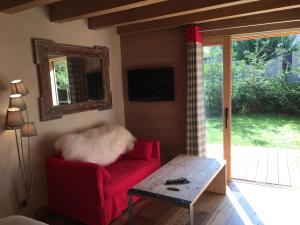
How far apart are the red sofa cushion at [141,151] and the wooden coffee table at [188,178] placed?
1.38ft

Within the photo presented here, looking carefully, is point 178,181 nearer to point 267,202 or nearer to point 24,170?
point 267,202

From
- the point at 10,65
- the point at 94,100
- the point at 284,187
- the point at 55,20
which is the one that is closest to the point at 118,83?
the point at 94,100

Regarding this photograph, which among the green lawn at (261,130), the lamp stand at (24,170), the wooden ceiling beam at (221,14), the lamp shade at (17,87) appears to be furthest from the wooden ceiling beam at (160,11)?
the lamp stand at (24,170)

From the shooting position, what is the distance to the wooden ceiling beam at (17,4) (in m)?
2.21

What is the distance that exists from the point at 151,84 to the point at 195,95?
77 cm

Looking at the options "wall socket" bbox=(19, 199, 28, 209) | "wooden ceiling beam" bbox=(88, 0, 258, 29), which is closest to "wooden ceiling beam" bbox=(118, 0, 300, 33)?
"wooden ceiling beam" bbox=(88, 0, 258, 29)

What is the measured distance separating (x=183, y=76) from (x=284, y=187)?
6.85 ft

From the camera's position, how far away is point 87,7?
2.61m

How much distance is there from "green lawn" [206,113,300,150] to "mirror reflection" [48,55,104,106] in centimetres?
178

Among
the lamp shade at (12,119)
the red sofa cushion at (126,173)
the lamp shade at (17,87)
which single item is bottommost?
the red sofa cushion at (126,173)

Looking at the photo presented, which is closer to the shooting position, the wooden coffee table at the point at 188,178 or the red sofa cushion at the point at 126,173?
the wooden coffee table at the point at 188,178

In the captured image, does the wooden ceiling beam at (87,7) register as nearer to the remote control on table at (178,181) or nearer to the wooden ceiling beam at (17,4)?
the wooden ceiling beam at (17,4)

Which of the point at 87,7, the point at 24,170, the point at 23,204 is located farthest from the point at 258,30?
the point at 23,204

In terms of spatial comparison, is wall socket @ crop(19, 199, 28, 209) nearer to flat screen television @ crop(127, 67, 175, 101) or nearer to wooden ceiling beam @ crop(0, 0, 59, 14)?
wooden ceiling beam @ crop(0, 0, 59, 14)
